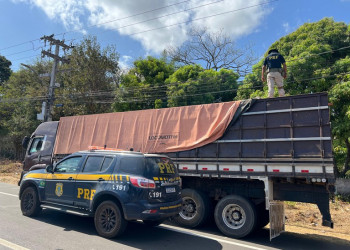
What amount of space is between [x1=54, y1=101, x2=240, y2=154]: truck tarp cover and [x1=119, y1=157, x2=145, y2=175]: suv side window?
1969mm

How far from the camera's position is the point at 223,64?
26.1 meters

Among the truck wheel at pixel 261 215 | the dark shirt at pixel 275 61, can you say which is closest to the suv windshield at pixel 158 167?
the truck wheel at pixel 261 215

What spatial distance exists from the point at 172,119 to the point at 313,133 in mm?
3579

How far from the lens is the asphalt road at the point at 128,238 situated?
5.05 m

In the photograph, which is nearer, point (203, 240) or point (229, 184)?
point (203, 240)

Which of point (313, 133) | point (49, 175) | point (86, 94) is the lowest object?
point (49, 175)

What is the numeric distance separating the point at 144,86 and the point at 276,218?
15.4 metres

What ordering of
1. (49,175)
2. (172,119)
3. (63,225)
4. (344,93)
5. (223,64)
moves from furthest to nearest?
(223,64), (344,93), (172,119), (49,175), (63,225)

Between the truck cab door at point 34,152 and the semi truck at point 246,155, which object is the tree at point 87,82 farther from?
the semi truck at point 246,155

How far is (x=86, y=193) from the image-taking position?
19.2 feet

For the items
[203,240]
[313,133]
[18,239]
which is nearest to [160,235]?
[203,240]

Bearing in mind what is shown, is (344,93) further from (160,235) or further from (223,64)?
(223,64)

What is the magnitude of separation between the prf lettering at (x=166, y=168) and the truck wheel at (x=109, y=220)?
1.15 meters

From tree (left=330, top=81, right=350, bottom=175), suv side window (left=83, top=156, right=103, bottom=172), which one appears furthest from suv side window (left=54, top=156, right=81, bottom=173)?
tree (left=330, top=81, right=350, bottom=175)
